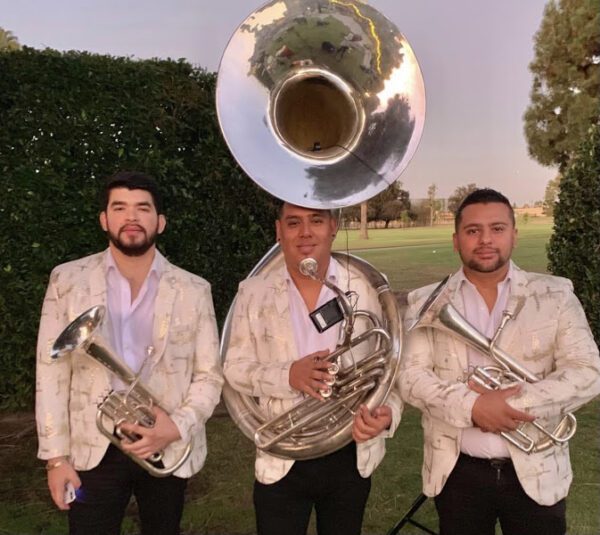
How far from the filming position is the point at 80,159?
345 cm

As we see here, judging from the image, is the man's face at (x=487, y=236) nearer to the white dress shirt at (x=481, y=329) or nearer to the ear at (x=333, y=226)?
the white dress shirt at (x=481, y=329)

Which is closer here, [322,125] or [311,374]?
[311,374]

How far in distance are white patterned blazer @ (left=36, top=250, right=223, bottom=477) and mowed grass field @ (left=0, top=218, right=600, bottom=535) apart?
718 mm

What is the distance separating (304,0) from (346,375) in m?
1.50

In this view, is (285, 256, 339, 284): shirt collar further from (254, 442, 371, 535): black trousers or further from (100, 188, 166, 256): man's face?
(254, 442, 371, 535): black trousers

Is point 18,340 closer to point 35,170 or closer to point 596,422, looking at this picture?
point 35,170

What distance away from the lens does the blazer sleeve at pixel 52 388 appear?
190 cm

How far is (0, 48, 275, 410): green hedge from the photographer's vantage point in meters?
3.35

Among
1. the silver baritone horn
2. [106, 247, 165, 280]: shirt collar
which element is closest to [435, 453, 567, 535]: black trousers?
the silver baritone horn

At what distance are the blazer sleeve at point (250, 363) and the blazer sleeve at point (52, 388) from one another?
0.59 meters

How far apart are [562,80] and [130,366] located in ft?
45.0

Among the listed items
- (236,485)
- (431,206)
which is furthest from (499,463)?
(431,206)

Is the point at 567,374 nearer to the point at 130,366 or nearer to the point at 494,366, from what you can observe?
the point at 494,366

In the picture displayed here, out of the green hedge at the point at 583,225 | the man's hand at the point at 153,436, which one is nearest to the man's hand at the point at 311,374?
the man's hand at the point at 153,436
